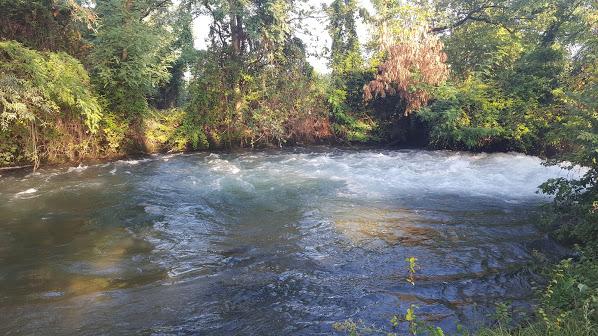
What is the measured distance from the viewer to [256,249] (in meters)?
6.37

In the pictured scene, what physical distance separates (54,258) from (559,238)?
7261 millimetres

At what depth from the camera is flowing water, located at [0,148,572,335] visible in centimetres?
455

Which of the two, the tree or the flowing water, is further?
the tree

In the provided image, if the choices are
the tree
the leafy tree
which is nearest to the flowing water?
the tree

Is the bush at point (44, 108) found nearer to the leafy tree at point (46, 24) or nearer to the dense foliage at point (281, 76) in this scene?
the dense foliage at point (281, 76)

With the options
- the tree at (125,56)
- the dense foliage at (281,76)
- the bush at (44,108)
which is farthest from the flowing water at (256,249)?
the tree at (125,56)

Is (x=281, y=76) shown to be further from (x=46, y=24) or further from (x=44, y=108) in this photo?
(x=44, y=108)

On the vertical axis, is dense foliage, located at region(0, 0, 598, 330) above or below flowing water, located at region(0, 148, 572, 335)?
above

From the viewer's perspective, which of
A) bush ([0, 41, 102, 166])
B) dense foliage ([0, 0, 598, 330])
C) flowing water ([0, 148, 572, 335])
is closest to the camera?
flowing water ([0, 148, 572, 335])

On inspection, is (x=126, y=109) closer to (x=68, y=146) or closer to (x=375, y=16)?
(x=68, y=146)

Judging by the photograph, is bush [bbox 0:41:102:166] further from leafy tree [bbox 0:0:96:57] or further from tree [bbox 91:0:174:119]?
leafy tree [bbox 0:0:96:57]

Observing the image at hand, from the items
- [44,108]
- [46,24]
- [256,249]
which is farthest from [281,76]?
[256,249]

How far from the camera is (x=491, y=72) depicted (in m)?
16.6

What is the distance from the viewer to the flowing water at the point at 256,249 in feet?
14.9
